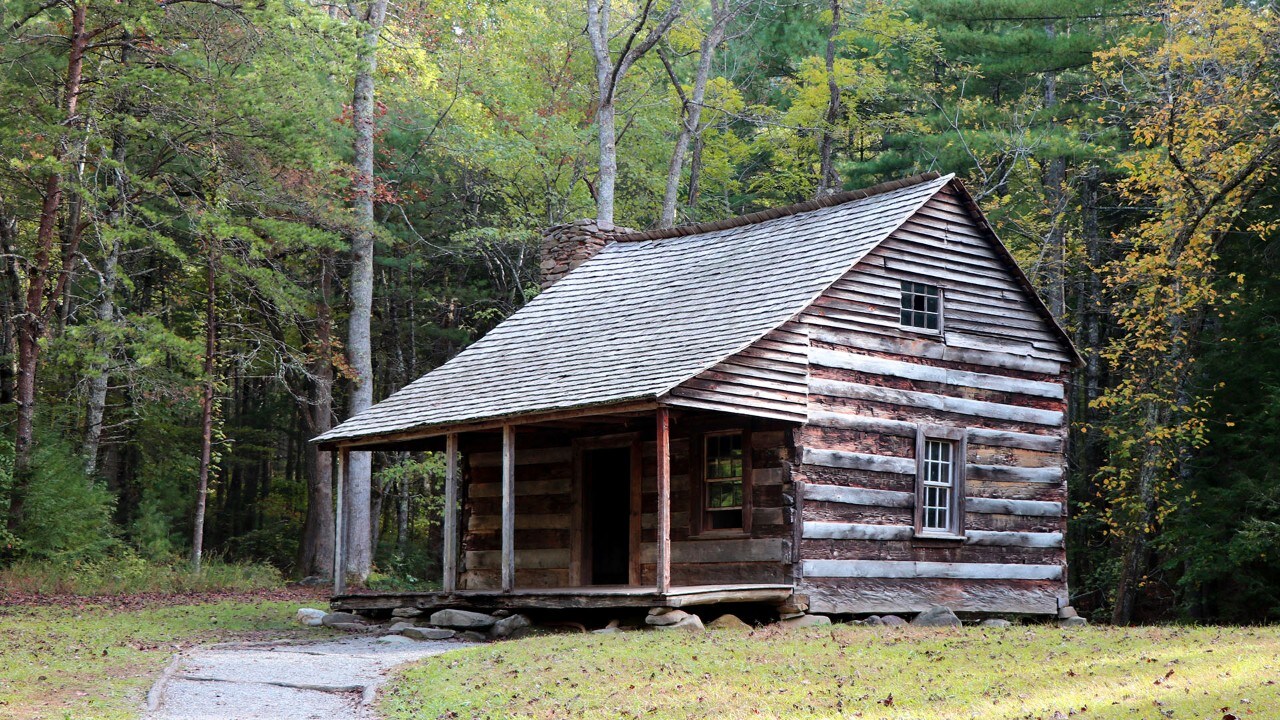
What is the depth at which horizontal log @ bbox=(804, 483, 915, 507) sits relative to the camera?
1731cm

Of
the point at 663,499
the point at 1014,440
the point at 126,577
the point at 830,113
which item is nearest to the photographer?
the point at 663,499

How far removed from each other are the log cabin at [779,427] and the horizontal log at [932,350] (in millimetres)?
32

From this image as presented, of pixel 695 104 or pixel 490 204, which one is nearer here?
pixel 695 104

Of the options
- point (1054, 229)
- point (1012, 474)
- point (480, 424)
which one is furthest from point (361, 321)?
point (1054, 229)

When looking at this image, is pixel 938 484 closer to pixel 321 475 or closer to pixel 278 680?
pixel 278 680

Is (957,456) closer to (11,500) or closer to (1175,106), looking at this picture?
(1175,106)

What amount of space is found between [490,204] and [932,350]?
714 inches

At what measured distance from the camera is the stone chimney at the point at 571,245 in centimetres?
2447

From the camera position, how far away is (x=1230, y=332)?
25219mm

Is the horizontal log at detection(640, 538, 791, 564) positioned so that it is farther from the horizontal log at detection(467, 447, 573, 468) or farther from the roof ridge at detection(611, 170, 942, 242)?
the roof ridge at detection(611, 170, 942, 242)

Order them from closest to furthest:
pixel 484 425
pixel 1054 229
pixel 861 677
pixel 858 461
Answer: pixel 861 677 < pixel 858 461 < pixel 484 425 < pixel 1054 229

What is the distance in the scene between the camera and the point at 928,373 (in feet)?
62.6

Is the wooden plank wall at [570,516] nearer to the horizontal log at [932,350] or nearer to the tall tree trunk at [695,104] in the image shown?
the horizontal log at [932,350]

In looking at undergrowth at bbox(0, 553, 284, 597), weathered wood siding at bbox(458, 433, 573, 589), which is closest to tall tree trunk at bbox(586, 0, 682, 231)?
weathered wood siding at bbox(458, 433, 573, 589)
